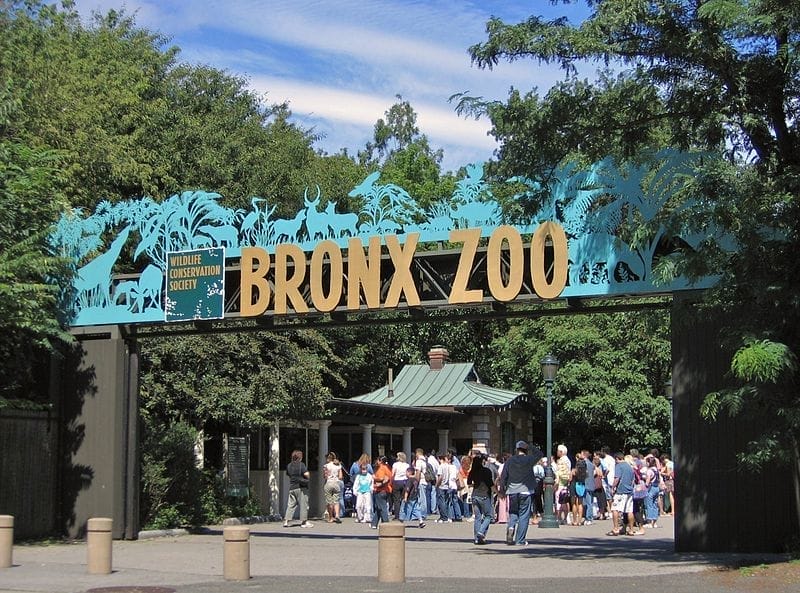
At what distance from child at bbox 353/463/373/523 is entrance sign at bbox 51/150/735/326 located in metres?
7.93

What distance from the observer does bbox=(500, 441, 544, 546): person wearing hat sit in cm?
1752

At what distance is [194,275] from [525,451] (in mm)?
6636

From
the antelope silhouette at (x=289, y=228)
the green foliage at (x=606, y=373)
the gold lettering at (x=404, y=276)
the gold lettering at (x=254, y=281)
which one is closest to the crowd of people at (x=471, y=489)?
the gold lettering at (x=404, y=276)

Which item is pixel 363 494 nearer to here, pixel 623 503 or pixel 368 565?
pixel 623 503

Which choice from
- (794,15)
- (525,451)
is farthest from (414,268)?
(794,15)

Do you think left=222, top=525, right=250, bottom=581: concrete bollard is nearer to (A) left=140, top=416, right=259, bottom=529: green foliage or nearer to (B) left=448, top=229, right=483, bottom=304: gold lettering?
(B) left=448, top=229, right=483, bottom=304: gold lettering

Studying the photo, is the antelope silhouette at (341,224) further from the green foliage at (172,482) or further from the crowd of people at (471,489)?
the green foliage at (172,482)

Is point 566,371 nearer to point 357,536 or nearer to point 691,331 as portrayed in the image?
point 357,536

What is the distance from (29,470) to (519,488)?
9.17 m

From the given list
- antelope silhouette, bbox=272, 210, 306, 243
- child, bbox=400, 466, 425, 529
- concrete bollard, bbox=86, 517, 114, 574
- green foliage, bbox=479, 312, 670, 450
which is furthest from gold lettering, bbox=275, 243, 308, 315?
green foliage, bbox=479, 312, 670, 450

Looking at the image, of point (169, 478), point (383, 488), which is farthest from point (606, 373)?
point (169, 478)

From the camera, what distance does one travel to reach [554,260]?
1697cm

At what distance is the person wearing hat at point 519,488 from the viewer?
17516 millimetres

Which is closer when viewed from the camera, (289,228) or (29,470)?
(289,228)
